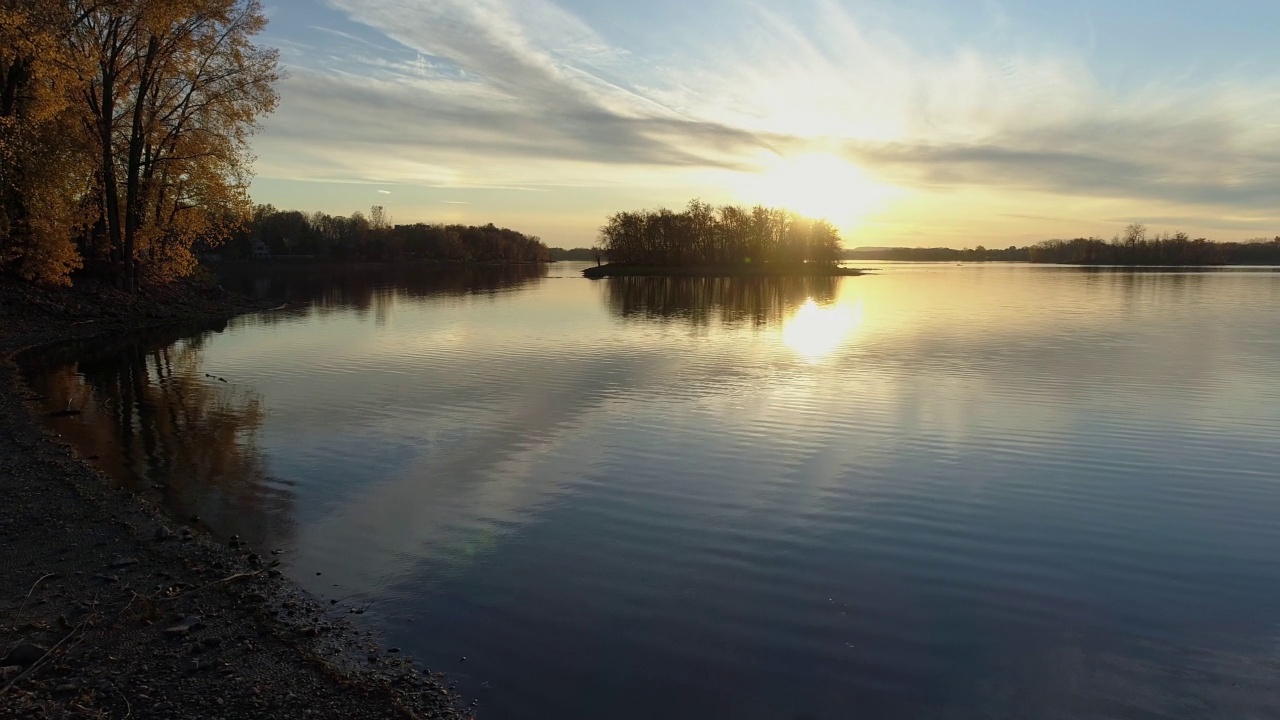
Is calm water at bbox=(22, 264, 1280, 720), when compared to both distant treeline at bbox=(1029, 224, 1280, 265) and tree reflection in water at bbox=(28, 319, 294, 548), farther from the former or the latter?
distant treeline at bbox=(1029, 224, 1280, 265)

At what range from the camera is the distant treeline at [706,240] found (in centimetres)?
13362

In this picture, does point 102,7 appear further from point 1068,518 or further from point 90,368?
point 1068,518

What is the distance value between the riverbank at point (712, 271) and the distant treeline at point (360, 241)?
54.6 m

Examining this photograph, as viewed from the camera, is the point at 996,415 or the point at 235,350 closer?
the point at 996,415

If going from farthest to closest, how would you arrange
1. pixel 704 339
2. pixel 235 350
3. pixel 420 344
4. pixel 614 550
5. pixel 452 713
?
pixel 704 339, pixel 420 344, pixel 235 350, pixel 614 550, pixel 452 713

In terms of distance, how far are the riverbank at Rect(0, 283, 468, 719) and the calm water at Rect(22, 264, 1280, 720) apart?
53 cm

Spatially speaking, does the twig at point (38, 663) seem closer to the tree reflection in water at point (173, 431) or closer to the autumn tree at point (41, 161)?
the tree reflection in water at point (173, 431)

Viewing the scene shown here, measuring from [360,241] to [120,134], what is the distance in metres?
132

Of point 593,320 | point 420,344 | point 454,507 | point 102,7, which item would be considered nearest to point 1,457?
point 454,507

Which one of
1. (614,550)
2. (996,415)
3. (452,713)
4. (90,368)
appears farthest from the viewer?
(90,368)

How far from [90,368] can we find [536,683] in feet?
69.9

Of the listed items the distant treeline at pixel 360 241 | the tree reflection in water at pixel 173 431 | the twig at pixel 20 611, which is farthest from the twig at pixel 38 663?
the distant treeline at pixel 360 241

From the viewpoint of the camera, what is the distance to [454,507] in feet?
32.9

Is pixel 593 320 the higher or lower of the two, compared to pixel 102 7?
lower
